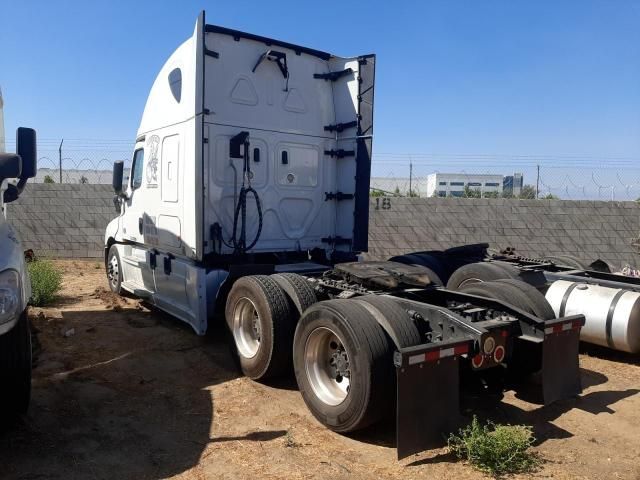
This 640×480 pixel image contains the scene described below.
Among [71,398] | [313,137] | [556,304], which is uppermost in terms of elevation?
[313,137]

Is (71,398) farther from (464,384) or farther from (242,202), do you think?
(464,384)

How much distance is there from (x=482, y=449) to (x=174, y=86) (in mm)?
5572

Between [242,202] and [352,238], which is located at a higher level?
[242,202]

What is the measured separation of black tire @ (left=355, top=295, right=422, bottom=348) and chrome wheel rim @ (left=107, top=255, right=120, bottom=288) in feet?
20.2

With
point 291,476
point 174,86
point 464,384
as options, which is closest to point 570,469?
point 464,384

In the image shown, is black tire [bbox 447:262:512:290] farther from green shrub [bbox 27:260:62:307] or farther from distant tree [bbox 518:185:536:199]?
distant tree [bbox 518:185:536:199]

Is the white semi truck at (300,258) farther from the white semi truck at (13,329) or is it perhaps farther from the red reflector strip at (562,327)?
A: the white semi truck at (13,329)

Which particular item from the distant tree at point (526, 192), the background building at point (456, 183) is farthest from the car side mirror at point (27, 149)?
the background building at point (456, 183)

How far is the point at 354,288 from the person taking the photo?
5.07 meters

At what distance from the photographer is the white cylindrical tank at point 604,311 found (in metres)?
5.85

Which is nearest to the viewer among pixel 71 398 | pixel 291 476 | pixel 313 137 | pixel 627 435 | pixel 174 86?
pixel 291 476

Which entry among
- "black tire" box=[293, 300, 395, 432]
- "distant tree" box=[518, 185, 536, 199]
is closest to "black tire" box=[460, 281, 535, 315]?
"black tire" box=[293, 300, 395, 432]

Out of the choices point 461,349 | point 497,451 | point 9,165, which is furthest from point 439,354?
point 9,165

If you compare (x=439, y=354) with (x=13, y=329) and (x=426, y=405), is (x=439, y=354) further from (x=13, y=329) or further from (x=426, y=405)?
(x=13, y=329)
